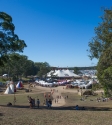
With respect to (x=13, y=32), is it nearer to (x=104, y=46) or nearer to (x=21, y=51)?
(x=21, y=51)

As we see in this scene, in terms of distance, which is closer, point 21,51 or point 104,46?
point 104,46

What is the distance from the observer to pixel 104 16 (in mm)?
18984

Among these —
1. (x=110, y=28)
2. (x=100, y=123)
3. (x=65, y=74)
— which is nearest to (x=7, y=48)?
(x=110, y=28)

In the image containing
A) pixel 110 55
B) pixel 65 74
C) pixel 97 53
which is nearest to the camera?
pixel 110 55

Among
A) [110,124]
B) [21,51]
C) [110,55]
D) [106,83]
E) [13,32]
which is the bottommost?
[110,124]

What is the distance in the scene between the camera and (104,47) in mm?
20016

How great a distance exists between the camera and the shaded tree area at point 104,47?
18.7 meters

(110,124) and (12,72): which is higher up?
(12,72)

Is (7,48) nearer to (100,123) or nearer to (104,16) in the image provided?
(104,16)

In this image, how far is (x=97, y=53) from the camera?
2139 centimetres

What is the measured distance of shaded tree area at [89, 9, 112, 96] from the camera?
61.3 feet

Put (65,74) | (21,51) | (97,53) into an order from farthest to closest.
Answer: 1. (65,74)
2. (21,51)
3. (97,53)

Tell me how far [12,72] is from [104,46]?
9157cm

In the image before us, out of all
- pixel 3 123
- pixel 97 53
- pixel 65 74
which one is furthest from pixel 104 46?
pixel 65 74
